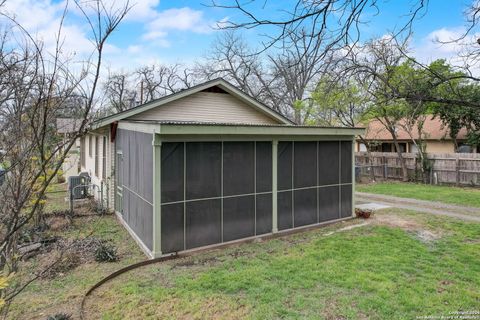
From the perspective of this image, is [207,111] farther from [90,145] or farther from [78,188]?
[90,145]

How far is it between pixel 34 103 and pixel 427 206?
42.4 ft

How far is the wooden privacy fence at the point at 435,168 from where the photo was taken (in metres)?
16.2

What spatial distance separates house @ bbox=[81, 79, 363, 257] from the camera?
678 cm

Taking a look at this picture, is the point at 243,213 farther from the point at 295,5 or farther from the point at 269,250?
the point at 295,5

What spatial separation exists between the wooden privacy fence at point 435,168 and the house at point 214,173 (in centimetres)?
1020

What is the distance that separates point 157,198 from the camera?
6582 mm

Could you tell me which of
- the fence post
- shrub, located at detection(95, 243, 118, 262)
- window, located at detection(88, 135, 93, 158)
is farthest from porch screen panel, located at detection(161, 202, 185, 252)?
the fence post

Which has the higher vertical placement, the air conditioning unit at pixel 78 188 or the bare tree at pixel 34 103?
the bare tree at pixel 34 103

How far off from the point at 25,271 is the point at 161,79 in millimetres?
28853

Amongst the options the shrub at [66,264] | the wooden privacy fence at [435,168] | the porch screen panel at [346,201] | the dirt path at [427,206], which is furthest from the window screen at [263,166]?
the wooden privacy fence at [435,168]

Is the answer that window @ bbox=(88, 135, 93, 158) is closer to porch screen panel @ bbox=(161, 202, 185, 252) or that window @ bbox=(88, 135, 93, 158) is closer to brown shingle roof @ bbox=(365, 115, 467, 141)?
porch screen panel @ bbox=(161, 202, 185, 252)

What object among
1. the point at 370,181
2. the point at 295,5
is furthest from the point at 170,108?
the point at 370,181

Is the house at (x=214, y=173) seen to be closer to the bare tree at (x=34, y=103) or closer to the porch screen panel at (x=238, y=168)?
the porch screen panel at (x=238, y=168)

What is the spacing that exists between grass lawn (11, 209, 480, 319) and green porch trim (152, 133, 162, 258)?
433mm
